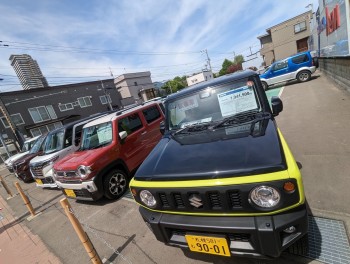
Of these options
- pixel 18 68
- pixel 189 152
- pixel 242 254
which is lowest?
pixel 242 254

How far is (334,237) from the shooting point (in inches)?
82.8

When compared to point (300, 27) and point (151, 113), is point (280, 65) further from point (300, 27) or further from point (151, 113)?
point (300, 27)

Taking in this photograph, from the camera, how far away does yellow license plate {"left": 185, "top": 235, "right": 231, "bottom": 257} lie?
168 cm

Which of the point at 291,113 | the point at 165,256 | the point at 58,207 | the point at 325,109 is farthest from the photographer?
the point at 291,113

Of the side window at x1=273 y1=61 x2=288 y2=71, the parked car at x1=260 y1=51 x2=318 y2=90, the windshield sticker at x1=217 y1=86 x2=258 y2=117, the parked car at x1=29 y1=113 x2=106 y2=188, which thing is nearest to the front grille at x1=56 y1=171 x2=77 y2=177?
the parked car at x1=29 y1=113 x2=106 y2=188

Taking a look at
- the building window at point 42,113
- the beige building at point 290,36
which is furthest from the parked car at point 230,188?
the beige building at point 290,36

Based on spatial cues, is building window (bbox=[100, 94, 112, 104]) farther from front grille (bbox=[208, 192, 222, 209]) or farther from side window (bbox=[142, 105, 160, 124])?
front grille (bbox=[208, 192, 222, 209])

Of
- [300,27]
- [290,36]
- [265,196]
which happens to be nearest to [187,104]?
[265,196]

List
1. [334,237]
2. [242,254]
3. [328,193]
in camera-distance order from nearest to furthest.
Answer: [242,254]
[334,237]
[328,193]

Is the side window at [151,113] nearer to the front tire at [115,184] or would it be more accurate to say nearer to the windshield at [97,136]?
the windshield at [97,136]

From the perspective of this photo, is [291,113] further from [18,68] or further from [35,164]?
[18,68]

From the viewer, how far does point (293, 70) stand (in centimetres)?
1291

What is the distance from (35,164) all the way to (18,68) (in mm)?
36978

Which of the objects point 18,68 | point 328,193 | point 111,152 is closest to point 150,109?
point 111,152
